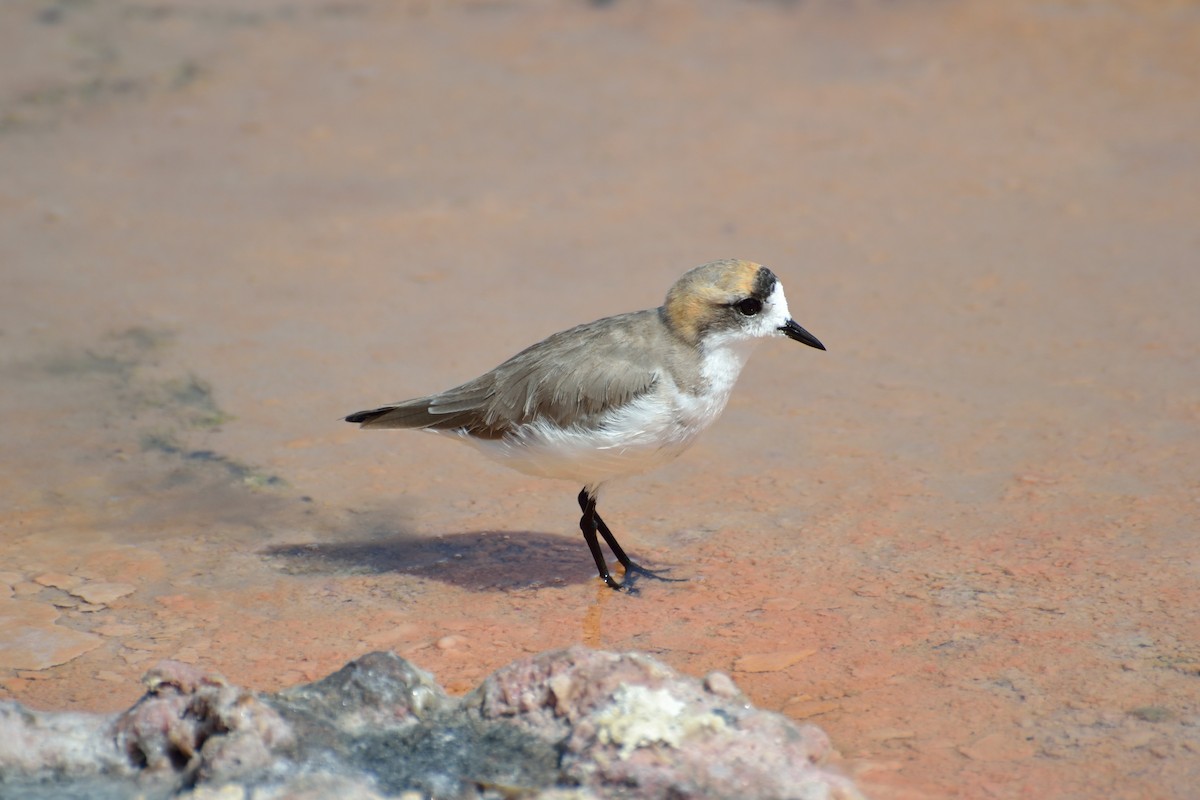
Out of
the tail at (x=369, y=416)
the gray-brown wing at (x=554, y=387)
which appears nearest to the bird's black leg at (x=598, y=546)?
the gray-brown wing at (x=554, y=387)

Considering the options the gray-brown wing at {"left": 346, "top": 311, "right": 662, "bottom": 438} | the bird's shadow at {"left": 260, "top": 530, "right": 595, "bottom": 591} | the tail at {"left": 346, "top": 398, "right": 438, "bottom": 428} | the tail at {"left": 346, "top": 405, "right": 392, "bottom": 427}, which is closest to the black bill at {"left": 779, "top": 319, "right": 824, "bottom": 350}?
the gray-brown wing at {"left": 346, "top": 311, "right": 662, "bottom": 438}

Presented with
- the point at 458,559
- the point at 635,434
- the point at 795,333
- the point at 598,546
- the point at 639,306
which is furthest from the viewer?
the point at 639,306

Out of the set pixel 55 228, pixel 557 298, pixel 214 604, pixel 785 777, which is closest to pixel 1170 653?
pixel 785 777

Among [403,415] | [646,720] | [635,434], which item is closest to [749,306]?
[635,434]

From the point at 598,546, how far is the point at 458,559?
0.70m

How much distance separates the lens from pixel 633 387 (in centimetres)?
577

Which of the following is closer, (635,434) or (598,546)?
(635,434)

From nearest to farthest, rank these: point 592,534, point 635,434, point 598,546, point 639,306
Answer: point 635,434 < point 598,546 < point 592,534 < point 639,306

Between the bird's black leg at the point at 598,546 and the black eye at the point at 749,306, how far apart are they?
1.09 m

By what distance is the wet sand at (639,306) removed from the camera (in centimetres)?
535

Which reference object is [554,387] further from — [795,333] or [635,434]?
[795,333]

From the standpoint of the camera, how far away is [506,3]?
14.1m

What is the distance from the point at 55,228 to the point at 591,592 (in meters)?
5.88

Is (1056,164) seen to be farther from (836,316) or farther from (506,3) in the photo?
(506,3)
